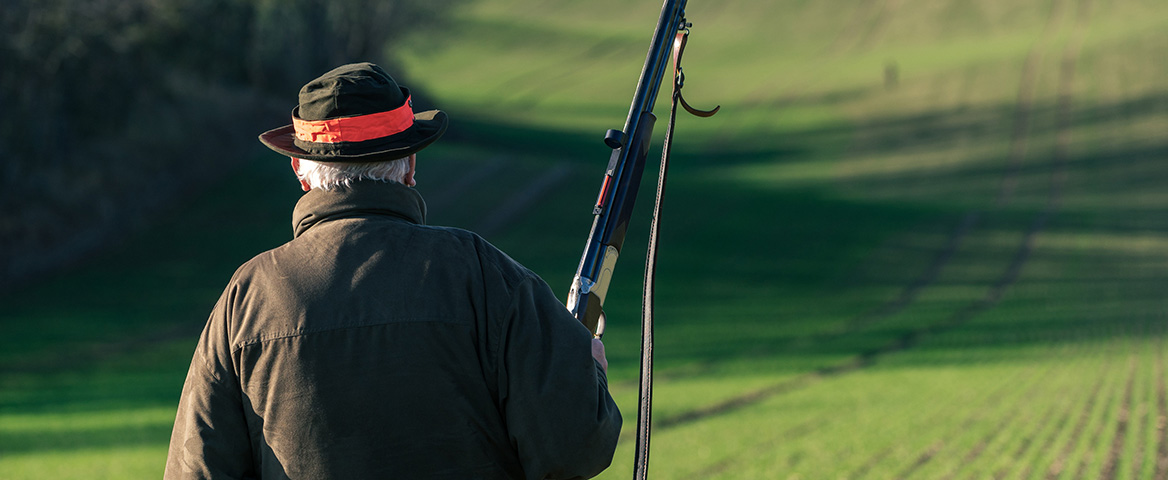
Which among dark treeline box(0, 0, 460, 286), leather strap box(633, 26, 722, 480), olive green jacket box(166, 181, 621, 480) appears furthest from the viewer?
dark treeline box(0, 0, 460, 286)

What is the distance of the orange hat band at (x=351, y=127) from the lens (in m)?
2.04

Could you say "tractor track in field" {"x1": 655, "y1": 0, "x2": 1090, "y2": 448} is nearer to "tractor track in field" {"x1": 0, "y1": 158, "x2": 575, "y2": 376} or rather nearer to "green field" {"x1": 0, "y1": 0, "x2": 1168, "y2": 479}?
"green field" {"x1": 0, "y1": 0, "x2": 1168, "y2": 479}

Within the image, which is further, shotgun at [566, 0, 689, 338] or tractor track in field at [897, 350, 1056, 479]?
tractor track in field at [897, 350, 1056, 479]

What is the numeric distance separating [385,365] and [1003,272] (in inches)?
750

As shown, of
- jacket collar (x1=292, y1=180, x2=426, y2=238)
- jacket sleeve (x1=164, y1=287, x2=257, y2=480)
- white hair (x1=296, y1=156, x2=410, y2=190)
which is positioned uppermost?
white hair (x1=296, y1=156, x2=410, y2=190)

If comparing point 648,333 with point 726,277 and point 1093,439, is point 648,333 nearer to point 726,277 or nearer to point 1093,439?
point 1093,439

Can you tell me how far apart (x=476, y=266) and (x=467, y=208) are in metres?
21.1

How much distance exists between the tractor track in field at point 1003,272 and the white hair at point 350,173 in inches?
315

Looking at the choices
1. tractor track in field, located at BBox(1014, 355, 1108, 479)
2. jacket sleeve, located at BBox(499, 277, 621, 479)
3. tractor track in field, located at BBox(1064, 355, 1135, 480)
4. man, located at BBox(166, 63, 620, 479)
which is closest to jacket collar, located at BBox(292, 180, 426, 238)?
man, located at BBox(166, 63, 620, 479)

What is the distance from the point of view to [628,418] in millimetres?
10070

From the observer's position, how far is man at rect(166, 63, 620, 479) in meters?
1.92

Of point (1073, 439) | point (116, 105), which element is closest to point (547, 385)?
point (1073, 439)

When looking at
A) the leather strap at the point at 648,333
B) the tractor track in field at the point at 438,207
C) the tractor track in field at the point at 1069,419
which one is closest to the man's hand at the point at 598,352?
the leather strap at the point at 648,333

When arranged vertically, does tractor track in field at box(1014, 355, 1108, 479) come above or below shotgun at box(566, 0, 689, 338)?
below
